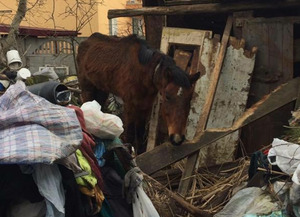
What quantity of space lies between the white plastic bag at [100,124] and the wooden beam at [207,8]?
14.9 feet

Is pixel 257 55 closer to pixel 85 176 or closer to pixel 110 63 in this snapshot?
pixel 110 63

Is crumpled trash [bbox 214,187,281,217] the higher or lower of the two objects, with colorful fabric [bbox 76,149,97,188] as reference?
lower

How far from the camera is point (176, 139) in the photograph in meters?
5.58

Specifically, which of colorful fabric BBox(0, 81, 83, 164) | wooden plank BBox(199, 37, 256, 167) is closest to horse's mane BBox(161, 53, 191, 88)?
wooden plank BBox(199, 37, 256, 167)

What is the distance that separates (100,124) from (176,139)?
9.24ft

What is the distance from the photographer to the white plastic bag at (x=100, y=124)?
2852 mm

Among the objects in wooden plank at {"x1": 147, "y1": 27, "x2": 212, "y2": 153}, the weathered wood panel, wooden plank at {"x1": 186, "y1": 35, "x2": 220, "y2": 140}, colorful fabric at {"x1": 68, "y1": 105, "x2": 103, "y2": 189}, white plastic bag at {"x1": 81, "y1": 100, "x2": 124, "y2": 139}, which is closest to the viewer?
colorful fabric at {"x1": 68, "y1": 105, "x2": 103, "y2": 189}

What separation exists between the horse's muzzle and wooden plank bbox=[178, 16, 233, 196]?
24 centimetres

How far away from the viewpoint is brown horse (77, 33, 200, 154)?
6.31m

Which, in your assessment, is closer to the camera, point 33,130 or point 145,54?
point 33,130

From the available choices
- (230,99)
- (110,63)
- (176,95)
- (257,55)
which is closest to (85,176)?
(176,95)

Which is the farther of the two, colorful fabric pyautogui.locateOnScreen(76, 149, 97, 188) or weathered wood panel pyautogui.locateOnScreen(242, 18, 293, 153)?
weathered wood panel pyautogui.locateOnScreen(242, 18, 293, 153)

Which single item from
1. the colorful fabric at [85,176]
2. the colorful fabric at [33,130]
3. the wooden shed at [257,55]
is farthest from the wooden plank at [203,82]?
the colorful fabric at [33,130]

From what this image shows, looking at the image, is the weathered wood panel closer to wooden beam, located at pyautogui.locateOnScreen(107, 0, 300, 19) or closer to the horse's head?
wooden beam, located at pyautogui.locateOnScreen(107, 0, 300, 19)
